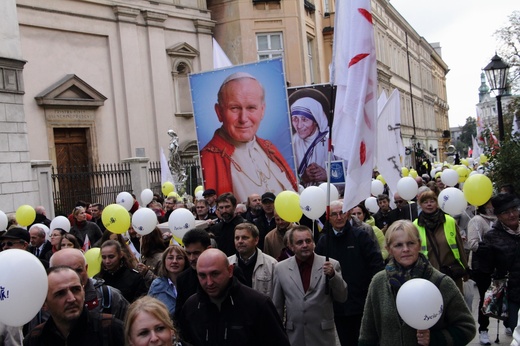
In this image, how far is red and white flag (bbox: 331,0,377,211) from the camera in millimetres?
6473

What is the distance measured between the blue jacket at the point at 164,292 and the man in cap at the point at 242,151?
5.44 m

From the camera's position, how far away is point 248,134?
39.5ft

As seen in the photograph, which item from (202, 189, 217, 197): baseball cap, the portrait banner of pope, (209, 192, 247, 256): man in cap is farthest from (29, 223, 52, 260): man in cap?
the portrait banner of pope

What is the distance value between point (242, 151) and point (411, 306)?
26.2 feet

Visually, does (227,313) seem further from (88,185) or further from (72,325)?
(88,185)

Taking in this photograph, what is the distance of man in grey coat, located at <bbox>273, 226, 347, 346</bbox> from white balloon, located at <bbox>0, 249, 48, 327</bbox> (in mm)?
2659

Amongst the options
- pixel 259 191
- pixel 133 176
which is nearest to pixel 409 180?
pixel 259 191

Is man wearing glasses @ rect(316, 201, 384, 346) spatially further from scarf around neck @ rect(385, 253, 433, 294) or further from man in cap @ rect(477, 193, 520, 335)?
scarf around neck @ rect(385, 253, 433, 294)

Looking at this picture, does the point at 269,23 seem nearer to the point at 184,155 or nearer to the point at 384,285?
the point at 184,155

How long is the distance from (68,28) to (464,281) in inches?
833

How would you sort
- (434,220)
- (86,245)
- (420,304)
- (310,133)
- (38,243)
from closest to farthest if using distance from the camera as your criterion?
Answer: (420,304)
(434,220)
(38,243)
(86,245)
(310,133)

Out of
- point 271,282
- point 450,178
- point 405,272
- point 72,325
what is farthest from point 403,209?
point 72,325

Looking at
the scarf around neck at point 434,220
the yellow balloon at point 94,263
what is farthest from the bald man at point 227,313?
the scarf around neck at point 434,220

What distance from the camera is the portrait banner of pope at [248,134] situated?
11.9 m
